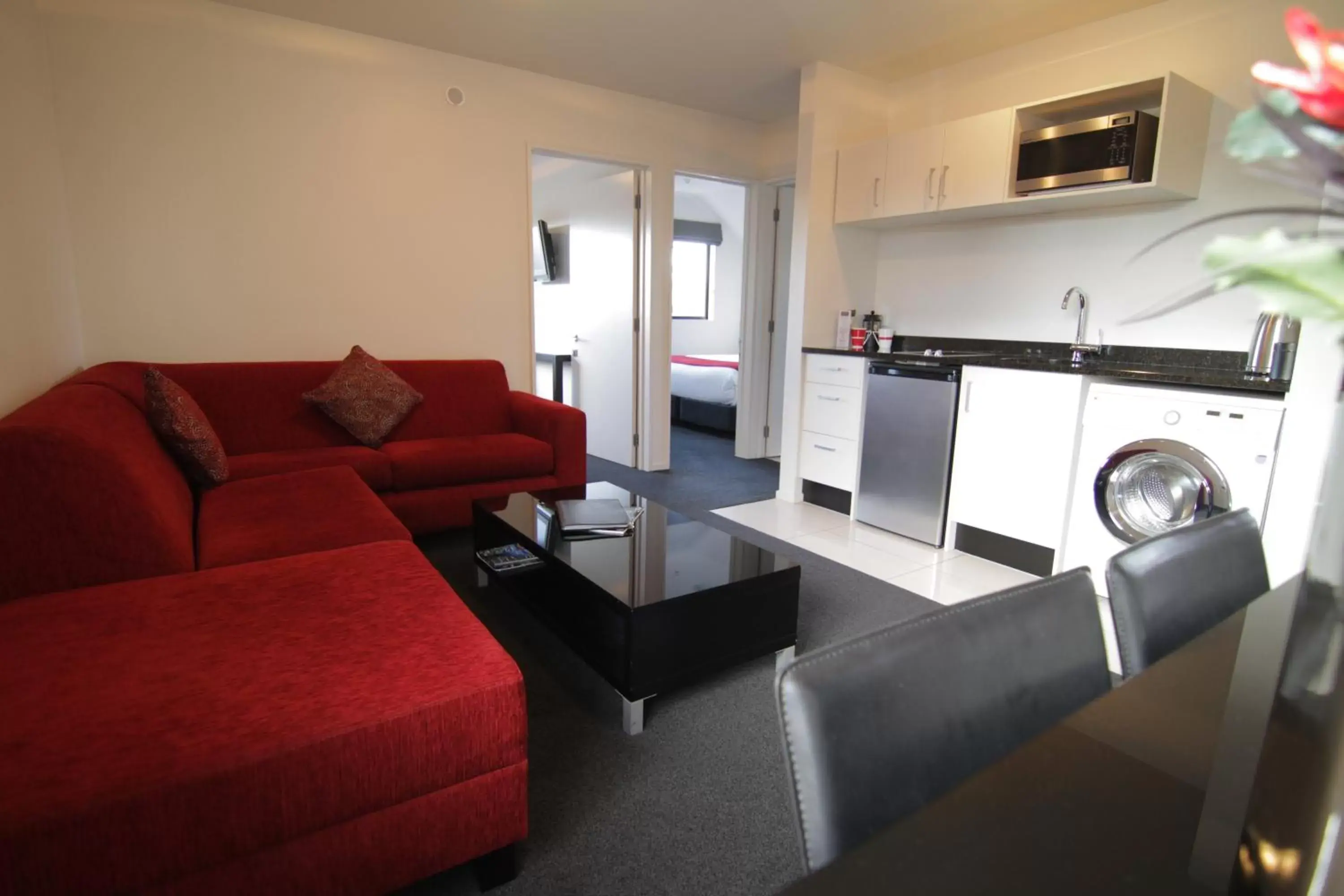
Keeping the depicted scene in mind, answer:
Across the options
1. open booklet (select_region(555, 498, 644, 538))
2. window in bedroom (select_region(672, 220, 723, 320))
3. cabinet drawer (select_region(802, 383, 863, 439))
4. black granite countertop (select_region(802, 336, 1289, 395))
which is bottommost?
open booklet (select_region(555, 498, 644, 538))

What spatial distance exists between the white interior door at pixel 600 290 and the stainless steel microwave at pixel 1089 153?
8.17 feet

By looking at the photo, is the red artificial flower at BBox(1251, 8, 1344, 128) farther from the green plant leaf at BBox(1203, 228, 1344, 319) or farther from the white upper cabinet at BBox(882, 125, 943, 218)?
the white upper cabinet at BBox(882, 125, 943, 218)

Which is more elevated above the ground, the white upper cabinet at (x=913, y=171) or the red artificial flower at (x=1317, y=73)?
the white upper cabinet at (x=913, y=171)

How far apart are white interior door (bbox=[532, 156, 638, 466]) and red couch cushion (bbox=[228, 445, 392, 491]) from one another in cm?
217

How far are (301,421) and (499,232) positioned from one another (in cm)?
161

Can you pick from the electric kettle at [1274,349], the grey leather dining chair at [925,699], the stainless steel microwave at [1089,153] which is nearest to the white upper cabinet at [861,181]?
the stainless steel microwave at [1089,153]

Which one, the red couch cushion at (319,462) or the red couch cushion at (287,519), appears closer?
the red couch cushion at (287,519)

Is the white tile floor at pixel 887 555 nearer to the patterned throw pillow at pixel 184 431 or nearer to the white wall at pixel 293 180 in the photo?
the white wall at pixel 293 180

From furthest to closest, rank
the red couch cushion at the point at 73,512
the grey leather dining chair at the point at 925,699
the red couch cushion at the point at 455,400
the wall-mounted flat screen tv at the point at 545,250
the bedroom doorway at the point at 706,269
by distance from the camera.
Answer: the bedroom doorway at the point at 706,269, the wall-mounted flat screen tv at the point at 545,250, the red couch cushion at the point at 455,400, the red couch cushion at the point at 73,512, the grey leather dining chair at the point at 925,699

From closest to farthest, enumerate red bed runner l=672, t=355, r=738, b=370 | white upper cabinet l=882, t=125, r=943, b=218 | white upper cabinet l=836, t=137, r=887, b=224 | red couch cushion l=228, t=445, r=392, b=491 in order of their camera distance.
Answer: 1. red couch cushion l=228, t=445, r=392, b=491
2. white upper cabinet l=882, t=125, r=943, b=218
3. white upper cabinet l=836, t=137, r=887, b=224
4. red bed runner l=672, t=355, r=738, b=370

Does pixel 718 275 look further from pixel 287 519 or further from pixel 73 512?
pixel 73 512

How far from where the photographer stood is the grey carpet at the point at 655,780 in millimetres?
1371

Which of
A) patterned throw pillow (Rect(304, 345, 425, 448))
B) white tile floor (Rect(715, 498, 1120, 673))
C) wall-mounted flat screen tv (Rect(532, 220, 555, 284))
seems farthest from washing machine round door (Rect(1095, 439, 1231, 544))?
wall-mounted flat screen tv (Rect(532, 220, 555, 284))

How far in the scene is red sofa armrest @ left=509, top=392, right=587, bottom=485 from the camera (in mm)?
3547
